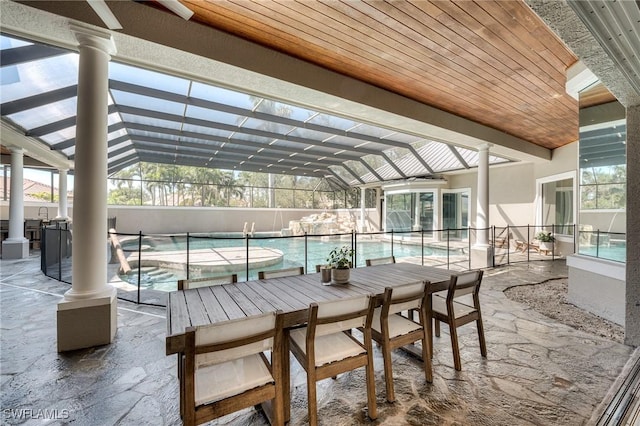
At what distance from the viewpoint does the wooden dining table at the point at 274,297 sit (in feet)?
5.71

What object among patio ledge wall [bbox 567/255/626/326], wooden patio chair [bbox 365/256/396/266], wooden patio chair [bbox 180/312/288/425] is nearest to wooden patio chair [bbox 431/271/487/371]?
wooden patio chair [bbox 365/256/396/266]

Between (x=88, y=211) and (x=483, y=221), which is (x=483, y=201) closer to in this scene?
(x=483, y=221)

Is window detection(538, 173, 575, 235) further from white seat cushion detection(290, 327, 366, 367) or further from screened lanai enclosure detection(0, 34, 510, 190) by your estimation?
white seat cushion detection(290, 327, 366, 367)

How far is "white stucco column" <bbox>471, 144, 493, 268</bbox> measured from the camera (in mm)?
6805

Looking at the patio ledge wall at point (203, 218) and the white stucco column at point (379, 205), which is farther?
the white stucco column at point (379, 205)

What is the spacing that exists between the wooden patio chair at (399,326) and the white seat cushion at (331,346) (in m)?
0.29

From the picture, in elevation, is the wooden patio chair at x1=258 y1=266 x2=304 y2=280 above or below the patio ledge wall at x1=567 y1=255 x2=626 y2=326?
above

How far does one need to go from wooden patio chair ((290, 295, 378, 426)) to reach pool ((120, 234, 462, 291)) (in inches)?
104

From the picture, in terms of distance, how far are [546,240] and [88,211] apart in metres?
11.0

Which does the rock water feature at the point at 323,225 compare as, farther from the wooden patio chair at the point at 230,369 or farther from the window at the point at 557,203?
the wooden patio chair at the point at 230,369

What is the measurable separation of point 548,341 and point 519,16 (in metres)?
3.39

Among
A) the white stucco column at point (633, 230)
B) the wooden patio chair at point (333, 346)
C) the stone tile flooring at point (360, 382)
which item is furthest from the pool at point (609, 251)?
the wooden patio chair at point (333, 346)

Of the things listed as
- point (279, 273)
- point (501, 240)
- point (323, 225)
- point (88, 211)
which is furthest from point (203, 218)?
point (279, 273)

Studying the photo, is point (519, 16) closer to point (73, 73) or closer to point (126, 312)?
point (126, 312)
